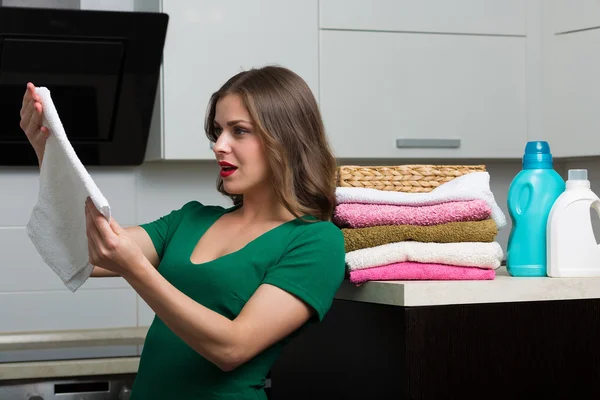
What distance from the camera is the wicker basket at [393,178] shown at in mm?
1300

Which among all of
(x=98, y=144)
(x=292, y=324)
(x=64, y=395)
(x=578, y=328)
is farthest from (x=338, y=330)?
(x=98, y=144)

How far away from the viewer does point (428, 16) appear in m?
2.61

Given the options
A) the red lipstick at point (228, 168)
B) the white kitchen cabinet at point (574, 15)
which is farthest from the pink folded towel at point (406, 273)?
the white kitchen cabinet at point (574, 15)

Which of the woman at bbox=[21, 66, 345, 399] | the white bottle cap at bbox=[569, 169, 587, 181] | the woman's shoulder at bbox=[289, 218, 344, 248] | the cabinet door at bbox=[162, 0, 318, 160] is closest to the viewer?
the woman at bbox=[21, 66, 345, 399]

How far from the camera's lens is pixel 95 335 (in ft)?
7.98

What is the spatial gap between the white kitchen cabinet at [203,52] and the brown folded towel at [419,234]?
1.23 metres

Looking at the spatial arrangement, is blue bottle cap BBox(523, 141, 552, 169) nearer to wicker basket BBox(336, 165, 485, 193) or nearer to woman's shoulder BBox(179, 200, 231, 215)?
wicker basket BBox(336, 165, 485, 193)

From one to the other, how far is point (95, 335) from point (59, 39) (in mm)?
814

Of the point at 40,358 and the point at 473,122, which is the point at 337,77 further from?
the point at 40,358

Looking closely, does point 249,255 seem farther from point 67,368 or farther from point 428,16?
point 428,16

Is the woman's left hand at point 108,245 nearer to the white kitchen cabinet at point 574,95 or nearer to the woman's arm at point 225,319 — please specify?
the woman's arm at point 225,319

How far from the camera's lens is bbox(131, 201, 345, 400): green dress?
1179 mm

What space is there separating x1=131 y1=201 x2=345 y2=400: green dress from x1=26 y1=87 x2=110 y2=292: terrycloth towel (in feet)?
0.53

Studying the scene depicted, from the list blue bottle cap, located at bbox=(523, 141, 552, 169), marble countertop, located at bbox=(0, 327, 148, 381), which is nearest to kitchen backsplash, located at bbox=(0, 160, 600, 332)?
marble countertop, located at bbox=(0, 327, 148, 381)
